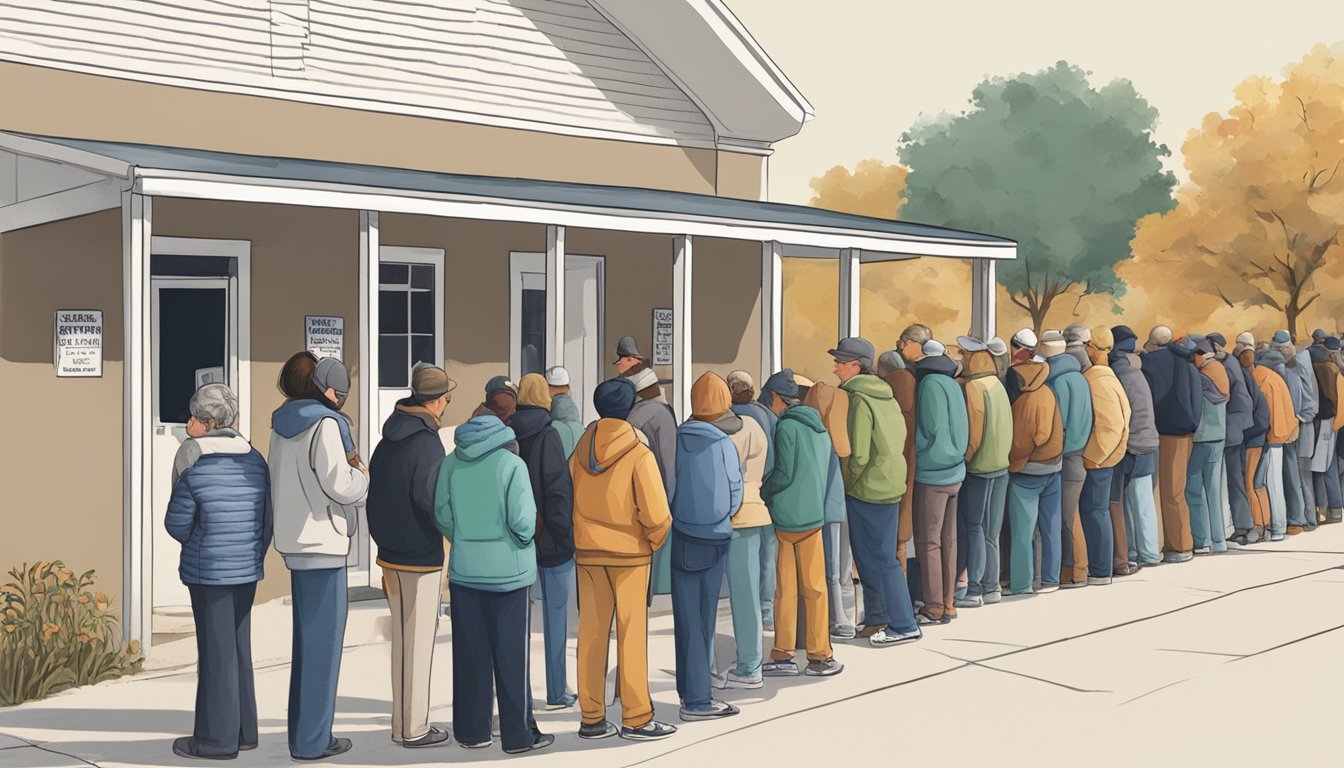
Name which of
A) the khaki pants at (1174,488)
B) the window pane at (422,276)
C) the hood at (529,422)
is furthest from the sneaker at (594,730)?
the khaki pants at (1174,488)

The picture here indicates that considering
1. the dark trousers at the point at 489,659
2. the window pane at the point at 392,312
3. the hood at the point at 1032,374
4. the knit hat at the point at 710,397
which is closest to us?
the dark trousers at the point at 489,659

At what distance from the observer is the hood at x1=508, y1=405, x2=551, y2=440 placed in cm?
831

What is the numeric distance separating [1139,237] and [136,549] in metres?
47.6

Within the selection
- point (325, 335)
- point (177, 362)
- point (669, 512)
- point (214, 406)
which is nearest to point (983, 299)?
point (325, 335)

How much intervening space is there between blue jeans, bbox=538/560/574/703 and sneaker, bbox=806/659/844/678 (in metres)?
1.62

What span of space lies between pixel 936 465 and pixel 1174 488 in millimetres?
4043

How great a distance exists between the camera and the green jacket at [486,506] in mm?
7422

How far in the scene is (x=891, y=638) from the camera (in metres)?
10.4

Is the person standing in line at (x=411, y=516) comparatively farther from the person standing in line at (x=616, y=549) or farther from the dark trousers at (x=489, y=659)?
the person standing in line at (x=616, y=549)

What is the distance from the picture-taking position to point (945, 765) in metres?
7.50

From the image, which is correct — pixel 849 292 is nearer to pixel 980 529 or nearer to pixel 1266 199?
pixel 980 529

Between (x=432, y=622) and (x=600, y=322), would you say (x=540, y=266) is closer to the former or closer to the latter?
(x=600, y=322)

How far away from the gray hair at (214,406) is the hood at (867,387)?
4.14m

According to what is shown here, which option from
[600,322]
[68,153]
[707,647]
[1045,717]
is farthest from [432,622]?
[600,322]
